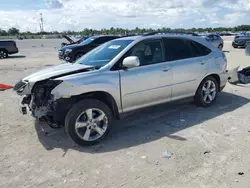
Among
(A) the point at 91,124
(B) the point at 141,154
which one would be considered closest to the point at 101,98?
(A) the point at 91,124

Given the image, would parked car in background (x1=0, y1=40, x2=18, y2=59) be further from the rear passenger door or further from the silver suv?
the rear passenger door

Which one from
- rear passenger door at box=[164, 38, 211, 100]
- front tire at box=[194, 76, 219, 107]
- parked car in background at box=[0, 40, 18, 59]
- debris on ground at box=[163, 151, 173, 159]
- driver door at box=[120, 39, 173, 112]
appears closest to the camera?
debris on ground at box=[163, 151, 173, 159]

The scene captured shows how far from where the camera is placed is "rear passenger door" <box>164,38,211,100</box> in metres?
5.34

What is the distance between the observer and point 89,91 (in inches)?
166

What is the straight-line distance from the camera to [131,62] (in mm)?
4410

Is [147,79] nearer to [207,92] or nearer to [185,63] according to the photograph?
[185,63]

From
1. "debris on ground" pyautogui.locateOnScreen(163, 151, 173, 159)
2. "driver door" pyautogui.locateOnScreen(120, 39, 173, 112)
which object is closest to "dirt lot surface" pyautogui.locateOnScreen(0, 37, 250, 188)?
"debris on ground" pyautogui.locateOnScreen(163, 151, 173, 159)

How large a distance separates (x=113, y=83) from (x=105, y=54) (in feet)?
2.87

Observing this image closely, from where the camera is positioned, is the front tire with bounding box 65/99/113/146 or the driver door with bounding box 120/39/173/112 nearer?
the front tire with bounding box 65/99/113/146

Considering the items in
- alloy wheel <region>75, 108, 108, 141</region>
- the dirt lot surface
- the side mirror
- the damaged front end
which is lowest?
the dirt lot surface

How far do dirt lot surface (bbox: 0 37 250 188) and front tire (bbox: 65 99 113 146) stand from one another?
0.52ft

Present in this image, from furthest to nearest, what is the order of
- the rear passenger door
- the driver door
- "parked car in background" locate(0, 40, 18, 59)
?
"parked car in background" locate(0, 40, 18, 59), the rear passenger door, the driver door

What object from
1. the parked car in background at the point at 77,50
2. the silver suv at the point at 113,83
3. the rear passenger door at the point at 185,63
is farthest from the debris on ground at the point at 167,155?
the parked car in background at the point at 77,50

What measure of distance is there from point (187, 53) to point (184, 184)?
10.6ft
